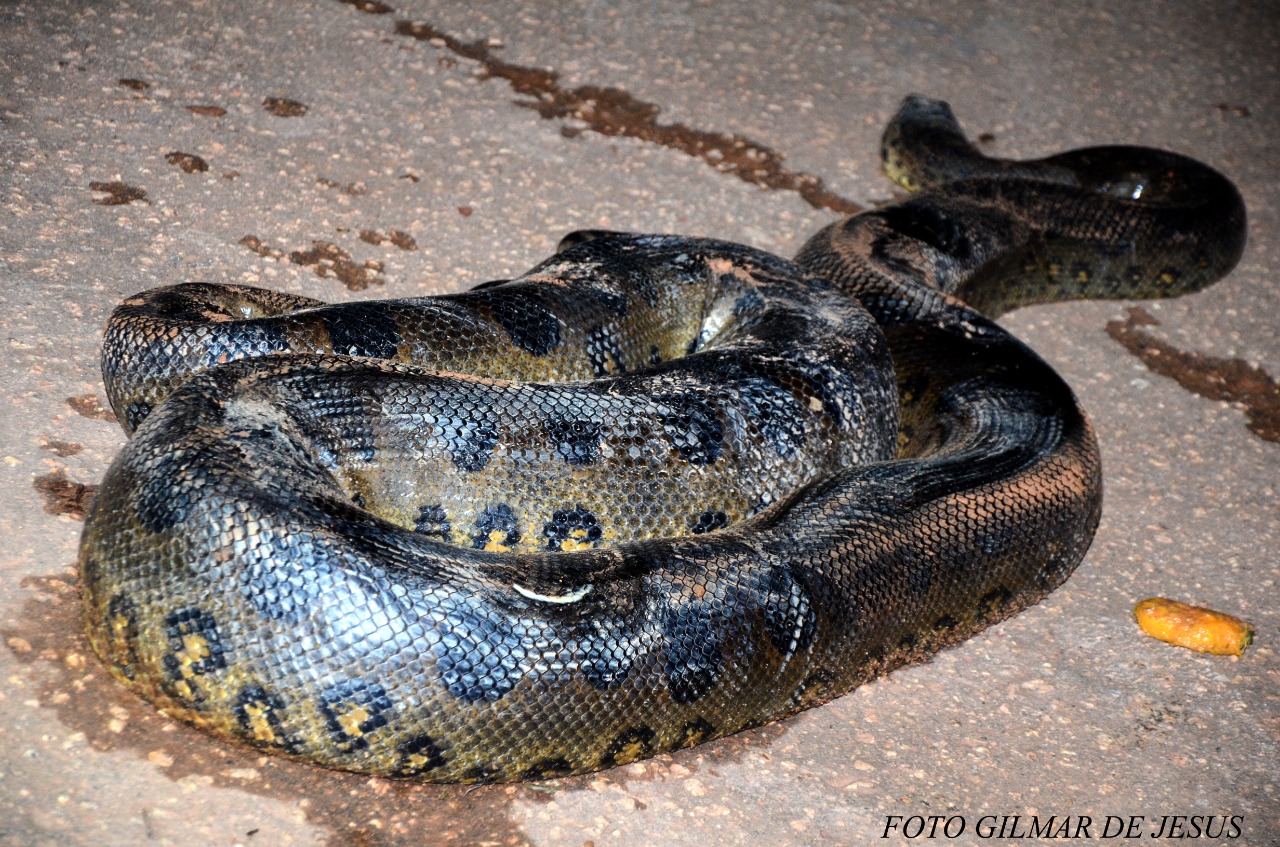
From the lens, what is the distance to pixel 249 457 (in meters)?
3.57

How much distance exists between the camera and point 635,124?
8070 millimetres

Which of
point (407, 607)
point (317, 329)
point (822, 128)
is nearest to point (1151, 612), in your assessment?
point (407, 607)

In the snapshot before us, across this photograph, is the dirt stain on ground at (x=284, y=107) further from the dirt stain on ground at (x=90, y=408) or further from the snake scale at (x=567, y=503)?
the dirt stain on ground at (x=90, y=408)

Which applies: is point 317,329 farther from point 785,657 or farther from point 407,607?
point 785,657

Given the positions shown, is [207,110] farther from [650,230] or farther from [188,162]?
[650,230]

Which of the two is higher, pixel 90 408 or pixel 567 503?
pixel 567 503

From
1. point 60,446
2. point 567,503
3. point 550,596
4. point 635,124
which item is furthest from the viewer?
point 635,124

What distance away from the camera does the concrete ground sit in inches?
143

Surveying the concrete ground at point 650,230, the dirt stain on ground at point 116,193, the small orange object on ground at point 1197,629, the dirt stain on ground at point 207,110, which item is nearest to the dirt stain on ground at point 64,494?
the concrete ground at point 650,230

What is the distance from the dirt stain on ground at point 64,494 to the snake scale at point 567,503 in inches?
12.5

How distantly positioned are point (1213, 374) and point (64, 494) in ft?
20.7

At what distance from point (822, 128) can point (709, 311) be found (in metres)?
3.53

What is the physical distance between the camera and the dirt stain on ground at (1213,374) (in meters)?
6.84

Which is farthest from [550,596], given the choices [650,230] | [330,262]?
[650,230]
